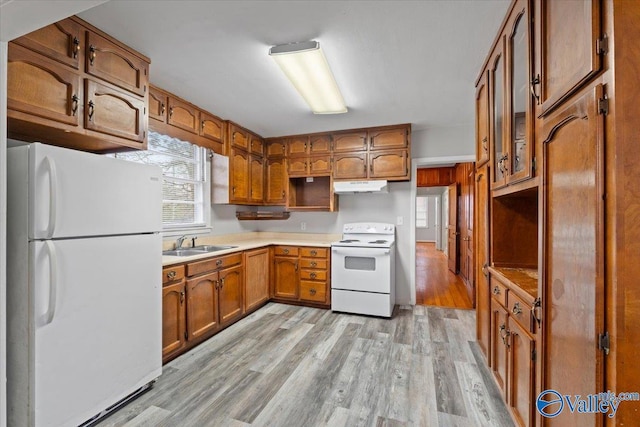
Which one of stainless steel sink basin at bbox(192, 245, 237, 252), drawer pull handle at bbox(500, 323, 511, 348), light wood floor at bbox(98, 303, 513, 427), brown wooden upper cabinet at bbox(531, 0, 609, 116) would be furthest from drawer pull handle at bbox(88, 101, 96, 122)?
drawer pull handle at bbox(500, 323, 511, 348)

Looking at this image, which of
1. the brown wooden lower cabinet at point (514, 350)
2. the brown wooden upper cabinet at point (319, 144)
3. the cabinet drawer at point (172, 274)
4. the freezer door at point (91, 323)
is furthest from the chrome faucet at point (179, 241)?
the brown wooden lower cabinet at point (514, 350)

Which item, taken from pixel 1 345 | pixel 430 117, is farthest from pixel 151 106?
pixel 430 117

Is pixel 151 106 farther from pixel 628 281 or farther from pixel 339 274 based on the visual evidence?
pixel 628 281

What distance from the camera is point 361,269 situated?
11.5 ft

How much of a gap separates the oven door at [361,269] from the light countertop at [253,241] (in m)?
0.27

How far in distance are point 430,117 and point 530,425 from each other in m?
2.98

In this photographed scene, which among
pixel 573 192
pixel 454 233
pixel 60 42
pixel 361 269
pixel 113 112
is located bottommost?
pixel 361 269

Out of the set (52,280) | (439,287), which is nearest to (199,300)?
(52,280)

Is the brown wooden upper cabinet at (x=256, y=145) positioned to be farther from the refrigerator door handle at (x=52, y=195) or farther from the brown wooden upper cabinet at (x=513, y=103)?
the brown wooden upper cabinet at (x=513, y=103)

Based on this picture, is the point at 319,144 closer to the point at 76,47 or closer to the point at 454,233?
the point at 76,47

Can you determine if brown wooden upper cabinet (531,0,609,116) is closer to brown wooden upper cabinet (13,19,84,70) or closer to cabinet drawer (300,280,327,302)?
brown wooden upper cabinet (13,19,84,70)

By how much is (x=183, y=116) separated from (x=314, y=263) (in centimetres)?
227
